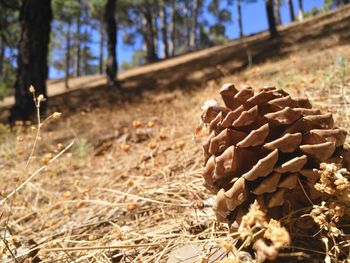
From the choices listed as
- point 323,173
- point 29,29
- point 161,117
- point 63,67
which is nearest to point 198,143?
point 323,173

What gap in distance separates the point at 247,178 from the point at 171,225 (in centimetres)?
64

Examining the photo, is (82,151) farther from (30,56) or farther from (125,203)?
(30,56)

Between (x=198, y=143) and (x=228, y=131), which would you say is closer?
(x=228, y=131)

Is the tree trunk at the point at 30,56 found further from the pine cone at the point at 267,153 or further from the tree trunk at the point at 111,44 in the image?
the pine cone at the point at 267,153

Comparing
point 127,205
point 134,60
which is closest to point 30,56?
point 127,205

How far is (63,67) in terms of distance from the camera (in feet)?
155

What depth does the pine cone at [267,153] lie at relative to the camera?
3.82 feet

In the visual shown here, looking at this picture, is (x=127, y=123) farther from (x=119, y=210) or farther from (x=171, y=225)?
(x=171, y=225)

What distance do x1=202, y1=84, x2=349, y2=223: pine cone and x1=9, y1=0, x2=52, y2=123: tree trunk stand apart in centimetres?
559

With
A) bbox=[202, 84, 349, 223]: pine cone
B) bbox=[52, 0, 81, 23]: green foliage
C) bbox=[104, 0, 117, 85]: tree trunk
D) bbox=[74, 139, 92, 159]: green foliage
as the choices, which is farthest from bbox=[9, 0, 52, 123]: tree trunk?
bbox=[52, 0, 81, 23]: green foliage

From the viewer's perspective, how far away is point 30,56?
6.54m

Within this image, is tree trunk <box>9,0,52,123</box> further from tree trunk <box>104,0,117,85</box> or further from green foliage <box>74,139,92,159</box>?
tree trunk <box>104,0,117,85</box>

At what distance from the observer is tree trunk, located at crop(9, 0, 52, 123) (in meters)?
6.36

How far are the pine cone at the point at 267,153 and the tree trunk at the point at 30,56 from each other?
5587 mm
